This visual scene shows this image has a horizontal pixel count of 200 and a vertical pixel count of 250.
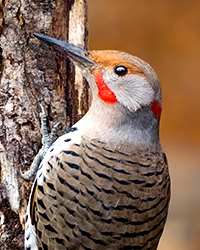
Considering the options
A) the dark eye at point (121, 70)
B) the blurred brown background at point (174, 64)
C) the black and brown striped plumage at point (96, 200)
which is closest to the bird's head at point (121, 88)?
the dark eye at point (121, 70)

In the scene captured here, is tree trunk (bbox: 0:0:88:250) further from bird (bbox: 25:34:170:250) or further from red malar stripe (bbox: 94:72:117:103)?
red malar stripe (bbox: 94:72:117:103)

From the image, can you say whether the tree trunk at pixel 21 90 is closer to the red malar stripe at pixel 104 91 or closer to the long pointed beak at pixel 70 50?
the long pointed beak at pixel 70 50

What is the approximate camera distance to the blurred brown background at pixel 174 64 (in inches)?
139

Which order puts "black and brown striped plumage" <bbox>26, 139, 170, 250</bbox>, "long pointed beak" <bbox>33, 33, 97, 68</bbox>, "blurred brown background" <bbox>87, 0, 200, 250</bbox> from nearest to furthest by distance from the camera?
"black and brown striped plumage" <bbox>26, 139, 170, 250</bbox> → "long pointed beak" <bbox>33, 33, 97, 68</bbox> → "blurred brown background" <bbox>87, 0, 200, 250</bbox>

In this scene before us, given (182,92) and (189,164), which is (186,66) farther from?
(189,164)

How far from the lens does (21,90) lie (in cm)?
120

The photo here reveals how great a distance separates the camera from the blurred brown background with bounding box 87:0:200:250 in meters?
3.54

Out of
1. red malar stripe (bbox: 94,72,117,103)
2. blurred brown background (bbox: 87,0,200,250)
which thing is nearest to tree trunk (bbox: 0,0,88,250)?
red malar stripe (bbox: 94,72,117,103)

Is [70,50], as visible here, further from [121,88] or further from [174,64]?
[174,64]

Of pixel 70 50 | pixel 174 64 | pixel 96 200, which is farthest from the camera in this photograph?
pixel 174 64

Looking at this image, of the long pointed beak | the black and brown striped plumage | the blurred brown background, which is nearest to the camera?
the black and brown striped plumage

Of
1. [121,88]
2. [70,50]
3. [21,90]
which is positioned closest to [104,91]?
[121,88]

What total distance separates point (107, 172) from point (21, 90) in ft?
1.63

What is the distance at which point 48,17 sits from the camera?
47.6 inches
